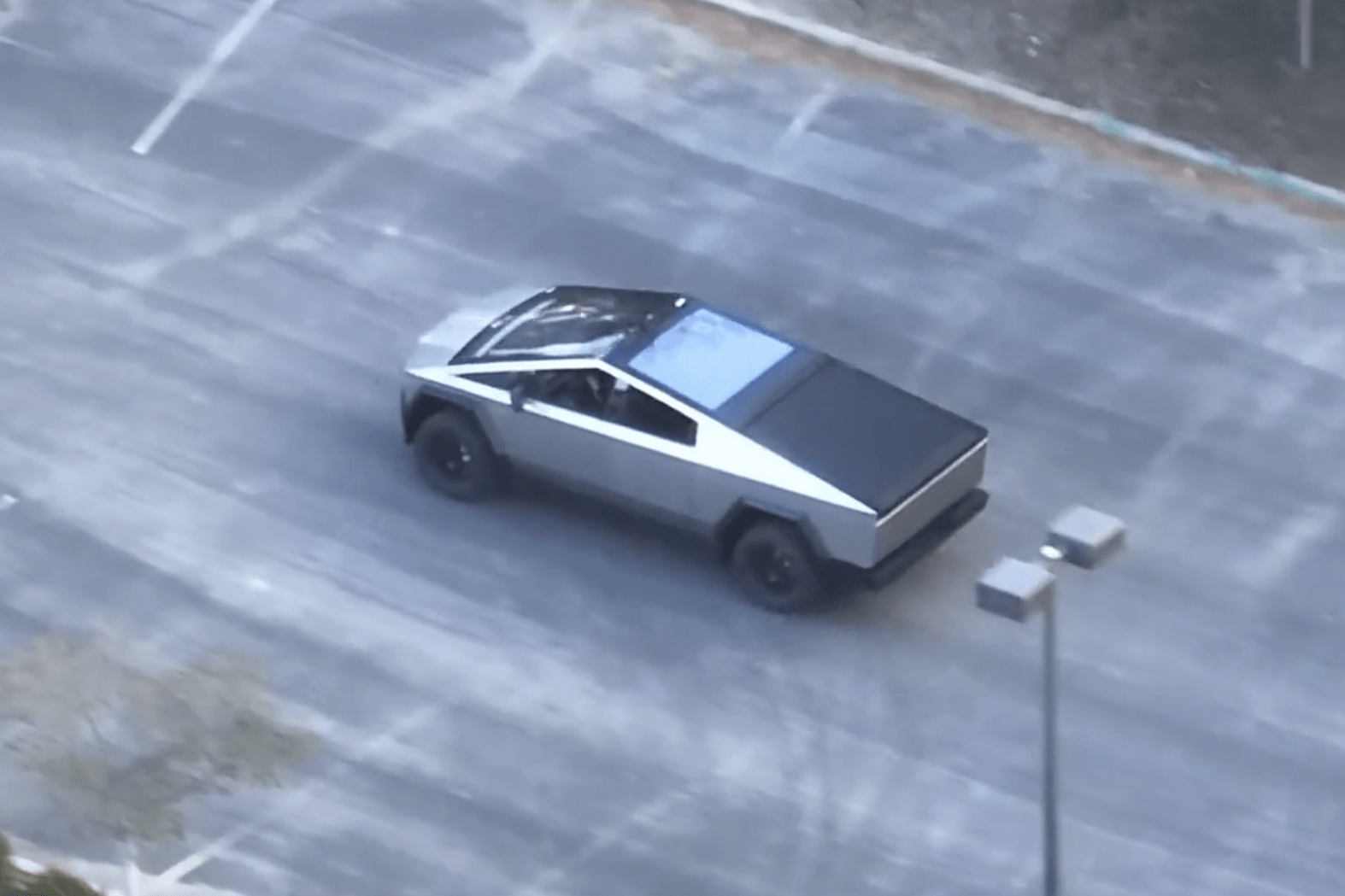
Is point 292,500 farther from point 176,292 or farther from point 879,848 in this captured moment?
point 879,848

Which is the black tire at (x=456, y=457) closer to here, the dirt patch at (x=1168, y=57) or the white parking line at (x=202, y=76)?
the white parking line at (x=202, y=76)

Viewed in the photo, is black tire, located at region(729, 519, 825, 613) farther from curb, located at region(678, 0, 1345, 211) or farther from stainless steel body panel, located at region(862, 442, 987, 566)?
curb, located at region(678, 0, 1345, 211)

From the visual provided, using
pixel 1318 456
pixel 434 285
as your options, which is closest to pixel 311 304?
pixel 434 285

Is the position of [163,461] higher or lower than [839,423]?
lower

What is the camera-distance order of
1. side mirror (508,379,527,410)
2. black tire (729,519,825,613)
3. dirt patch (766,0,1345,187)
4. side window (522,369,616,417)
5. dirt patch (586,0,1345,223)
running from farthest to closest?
1. dirt patch (766,0,1345,187)
2. dirt patch (586,0,1345,223)
3. side mirror (508,379,527,410)
4. side window (522,369,616,417)
5. black tire (729,519,825,613)

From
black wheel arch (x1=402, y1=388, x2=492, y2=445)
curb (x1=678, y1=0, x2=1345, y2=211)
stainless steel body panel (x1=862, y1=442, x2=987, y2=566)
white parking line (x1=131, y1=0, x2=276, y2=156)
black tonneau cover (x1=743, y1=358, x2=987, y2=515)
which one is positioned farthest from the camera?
white parking line (x1=131, y1=0, x2=276, y2=156)

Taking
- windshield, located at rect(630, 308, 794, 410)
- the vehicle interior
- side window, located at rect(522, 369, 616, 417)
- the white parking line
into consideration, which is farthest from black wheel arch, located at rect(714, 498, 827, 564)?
the white parking line
